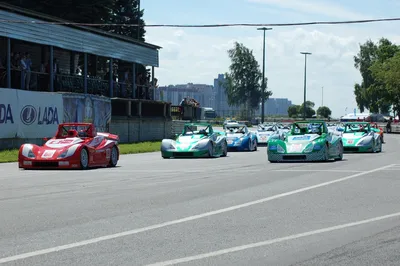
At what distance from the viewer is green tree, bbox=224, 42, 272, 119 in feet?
430

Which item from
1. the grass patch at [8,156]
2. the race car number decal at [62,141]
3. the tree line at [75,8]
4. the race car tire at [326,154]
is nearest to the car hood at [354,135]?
the race car tire at [326,154]

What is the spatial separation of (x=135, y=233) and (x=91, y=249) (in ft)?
3.58

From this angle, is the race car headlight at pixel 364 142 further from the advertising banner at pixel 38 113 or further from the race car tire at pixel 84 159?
the race car tire at pixel 84 159

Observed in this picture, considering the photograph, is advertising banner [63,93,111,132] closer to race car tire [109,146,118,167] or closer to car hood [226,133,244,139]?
car hood [226,133,244,139]

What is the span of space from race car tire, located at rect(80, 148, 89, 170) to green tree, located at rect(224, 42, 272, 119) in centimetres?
11035

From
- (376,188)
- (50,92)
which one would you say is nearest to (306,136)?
(376,188)

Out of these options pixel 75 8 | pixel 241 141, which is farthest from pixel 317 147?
pixel 75 8

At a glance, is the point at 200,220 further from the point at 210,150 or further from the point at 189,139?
the point at 189,139

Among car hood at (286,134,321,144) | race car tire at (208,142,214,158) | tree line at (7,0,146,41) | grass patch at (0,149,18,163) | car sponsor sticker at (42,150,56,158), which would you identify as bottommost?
grass patch at (0,149,18,163)

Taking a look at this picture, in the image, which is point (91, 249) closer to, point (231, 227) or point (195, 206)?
point (231, 227)

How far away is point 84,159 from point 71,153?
581 mm

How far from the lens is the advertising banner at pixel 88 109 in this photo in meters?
34.2

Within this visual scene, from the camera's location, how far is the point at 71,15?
2163 inches

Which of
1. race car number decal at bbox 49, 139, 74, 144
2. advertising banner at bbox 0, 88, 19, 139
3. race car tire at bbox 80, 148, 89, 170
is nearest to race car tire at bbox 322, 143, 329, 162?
race car tire at bbox 80, 148, 89, 170
